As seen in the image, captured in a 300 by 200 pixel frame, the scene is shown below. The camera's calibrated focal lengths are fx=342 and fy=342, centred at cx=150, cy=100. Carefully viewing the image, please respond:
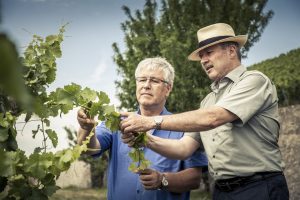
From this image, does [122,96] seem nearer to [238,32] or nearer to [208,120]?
[238,32]

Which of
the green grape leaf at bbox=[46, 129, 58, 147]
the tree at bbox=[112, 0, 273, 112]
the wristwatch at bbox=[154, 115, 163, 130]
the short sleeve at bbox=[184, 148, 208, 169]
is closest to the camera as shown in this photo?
the green grape leaf at bbox=[46, 129, 58, 147]

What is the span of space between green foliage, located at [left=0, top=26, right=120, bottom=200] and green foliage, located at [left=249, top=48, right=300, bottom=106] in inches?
384

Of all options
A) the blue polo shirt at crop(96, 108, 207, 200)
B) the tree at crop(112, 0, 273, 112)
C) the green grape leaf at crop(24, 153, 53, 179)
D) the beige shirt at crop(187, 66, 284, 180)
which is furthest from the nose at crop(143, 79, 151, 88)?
the tree at crop(112, 0, 273, 112)

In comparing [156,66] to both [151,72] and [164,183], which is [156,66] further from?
[164,183]

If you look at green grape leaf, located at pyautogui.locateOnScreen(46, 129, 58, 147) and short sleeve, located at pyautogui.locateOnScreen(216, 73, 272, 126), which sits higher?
short sleeve, located at pyautogui.locateOnScreen(216, 73, 272, 126)

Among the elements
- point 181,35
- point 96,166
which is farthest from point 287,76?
point 96,166

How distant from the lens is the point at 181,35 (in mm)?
10891

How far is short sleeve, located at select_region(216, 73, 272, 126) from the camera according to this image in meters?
2.57

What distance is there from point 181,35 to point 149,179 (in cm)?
873

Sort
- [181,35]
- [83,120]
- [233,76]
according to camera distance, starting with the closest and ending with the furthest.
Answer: [83,120], [233,76], [181,35]

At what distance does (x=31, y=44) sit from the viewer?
6.91 ft

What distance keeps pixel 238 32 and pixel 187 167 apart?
25.8 ft

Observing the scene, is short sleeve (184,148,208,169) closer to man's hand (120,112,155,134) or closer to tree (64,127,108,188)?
man's hand (120,112,155,134)

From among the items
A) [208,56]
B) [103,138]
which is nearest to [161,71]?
[208,56]
